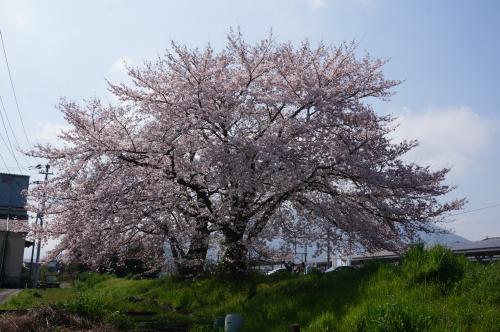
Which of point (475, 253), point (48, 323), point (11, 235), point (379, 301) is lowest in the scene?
point (48, 323)

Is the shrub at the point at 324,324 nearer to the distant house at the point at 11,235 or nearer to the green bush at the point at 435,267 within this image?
the green bush at the point at 435,267

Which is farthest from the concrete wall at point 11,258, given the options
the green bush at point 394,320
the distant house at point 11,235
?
the green bush at point 394,320

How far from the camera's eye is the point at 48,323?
10.0 metres

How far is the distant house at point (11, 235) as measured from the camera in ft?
117

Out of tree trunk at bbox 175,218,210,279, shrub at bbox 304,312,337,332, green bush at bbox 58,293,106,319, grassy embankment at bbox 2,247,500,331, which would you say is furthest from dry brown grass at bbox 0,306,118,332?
tree trunk at bbox 175,218,210,279

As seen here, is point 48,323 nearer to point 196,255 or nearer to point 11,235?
point 196,255

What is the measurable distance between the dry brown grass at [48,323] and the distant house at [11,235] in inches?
819

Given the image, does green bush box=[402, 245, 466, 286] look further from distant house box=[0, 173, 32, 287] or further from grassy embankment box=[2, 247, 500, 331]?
distant house box=[0, 173, 32, 287]

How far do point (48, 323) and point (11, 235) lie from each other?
1137 inches

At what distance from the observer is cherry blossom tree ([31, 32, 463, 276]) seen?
49.5 feet

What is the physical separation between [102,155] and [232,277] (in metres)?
5.64

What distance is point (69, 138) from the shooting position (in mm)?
16594

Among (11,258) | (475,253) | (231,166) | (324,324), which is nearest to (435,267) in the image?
(324,324)

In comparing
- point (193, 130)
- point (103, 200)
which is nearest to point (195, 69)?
point (193, 130)
